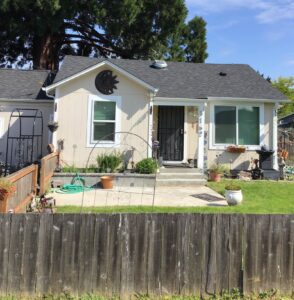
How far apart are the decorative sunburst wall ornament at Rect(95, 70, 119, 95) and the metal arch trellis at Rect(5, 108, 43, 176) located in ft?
11.3

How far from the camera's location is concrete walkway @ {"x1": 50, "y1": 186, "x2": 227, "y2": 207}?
8586 mm

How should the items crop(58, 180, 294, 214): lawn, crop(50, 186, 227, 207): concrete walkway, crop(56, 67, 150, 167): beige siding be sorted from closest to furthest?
1. crop(58, 180, 294, 214): lawn
2. crop(50, 186, 227, 207): concrete walkway
3. crop(56, 67, 150, 167): beige siding

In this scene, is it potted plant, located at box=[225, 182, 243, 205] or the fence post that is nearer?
potted plant, located at box=[225, 182, 243, 205]

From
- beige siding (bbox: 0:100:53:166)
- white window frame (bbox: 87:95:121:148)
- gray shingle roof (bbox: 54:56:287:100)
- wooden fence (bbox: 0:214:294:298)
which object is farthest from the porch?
wooden fence (bbox: 0:214:294:298)

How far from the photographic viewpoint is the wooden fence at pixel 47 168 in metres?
8.83

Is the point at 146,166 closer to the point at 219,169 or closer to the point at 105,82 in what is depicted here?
the point at 219,169

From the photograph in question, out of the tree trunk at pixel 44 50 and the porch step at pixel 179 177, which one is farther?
the tree trunk at pixel 44 50

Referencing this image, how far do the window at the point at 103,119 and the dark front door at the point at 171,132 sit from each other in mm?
2518

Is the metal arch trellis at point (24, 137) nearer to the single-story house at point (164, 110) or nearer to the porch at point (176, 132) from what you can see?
the single-story house at point (164, 110)

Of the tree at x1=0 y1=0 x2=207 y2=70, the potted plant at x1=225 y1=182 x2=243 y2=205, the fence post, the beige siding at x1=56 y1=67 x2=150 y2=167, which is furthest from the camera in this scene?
the tree at x1=0 y1=0 x2=207 y2=70

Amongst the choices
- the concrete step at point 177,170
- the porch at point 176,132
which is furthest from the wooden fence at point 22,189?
the porch at point 176,132

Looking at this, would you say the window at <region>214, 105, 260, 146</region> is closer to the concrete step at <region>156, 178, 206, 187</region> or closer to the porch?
the porch

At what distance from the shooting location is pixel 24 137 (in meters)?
14.0

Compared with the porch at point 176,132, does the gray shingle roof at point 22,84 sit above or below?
above
